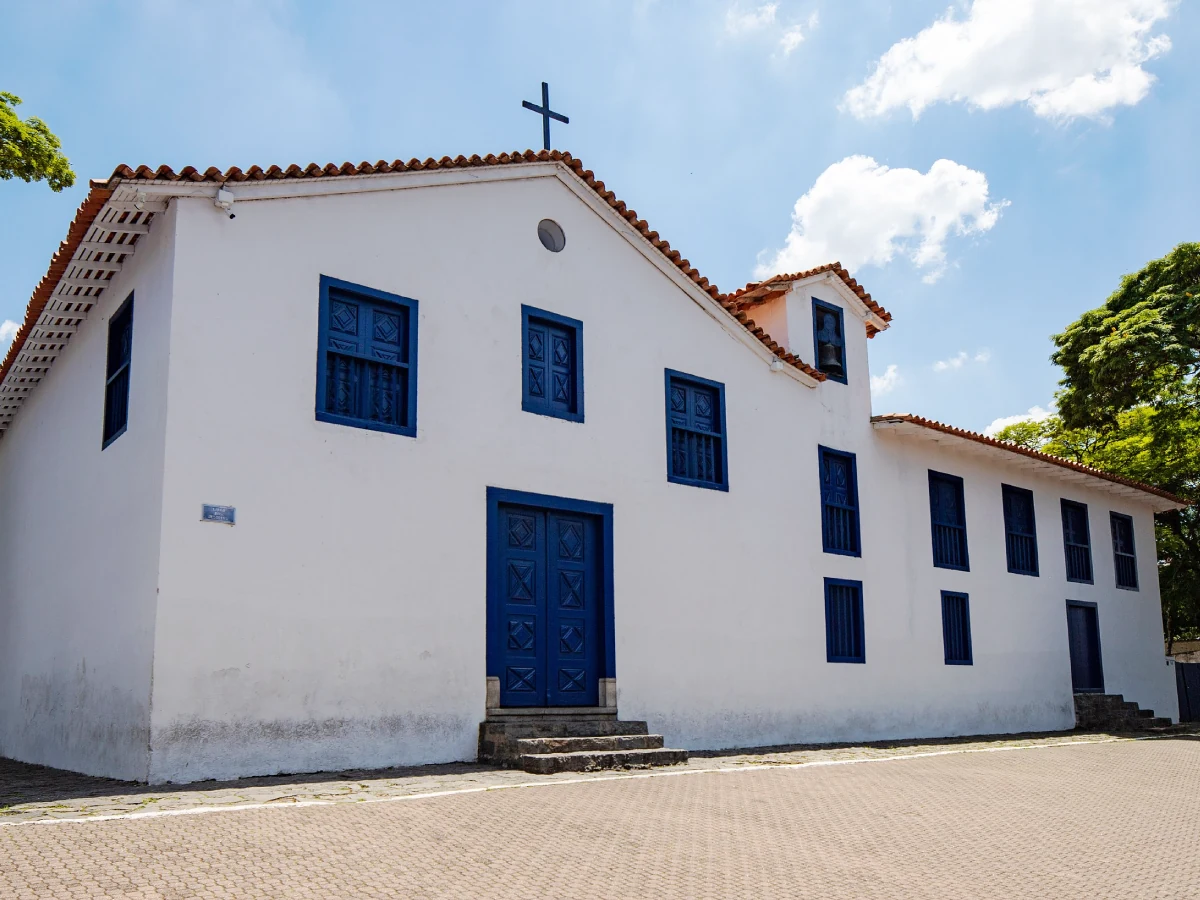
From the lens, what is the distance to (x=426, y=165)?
11.4 meters

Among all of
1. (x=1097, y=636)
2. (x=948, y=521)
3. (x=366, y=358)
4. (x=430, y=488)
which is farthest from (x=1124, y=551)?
(x=366, y=358)

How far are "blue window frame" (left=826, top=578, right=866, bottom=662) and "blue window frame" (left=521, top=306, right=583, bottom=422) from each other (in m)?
5.02

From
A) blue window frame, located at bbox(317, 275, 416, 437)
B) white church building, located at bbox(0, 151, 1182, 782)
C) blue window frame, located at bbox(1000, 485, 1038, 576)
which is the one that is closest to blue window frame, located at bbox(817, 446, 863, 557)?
white church building, located at bbox(0, 151, 1182, 782)

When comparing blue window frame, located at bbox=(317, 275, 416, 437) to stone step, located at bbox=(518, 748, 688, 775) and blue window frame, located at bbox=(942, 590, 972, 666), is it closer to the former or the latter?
stone step, located at bbox=(518, 748, 688, 775)

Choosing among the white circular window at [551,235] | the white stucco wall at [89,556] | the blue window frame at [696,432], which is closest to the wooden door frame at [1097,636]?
the blue window frame at [696,432]

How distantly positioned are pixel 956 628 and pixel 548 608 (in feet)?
28.3

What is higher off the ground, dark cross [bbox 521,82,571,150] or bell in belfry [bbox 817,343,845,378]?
dark cross [bbox 521,82,571,150]

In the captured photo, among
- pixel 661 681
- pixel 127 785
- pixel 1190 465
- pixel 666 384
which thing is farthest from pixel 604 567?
pixel 1190 465

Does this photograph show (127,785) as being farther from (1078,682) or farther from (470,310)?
(1078,682)

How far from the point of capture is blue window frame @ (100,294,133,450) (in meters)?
10.8

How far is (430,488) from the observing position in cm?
1088

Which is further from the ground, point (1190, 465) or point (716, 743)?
point (1190, 465)

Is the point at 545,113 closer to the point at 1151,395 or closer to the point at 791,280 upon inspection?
the point at 791,280

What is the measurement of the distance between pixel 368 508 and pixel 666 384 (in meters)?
4.58
